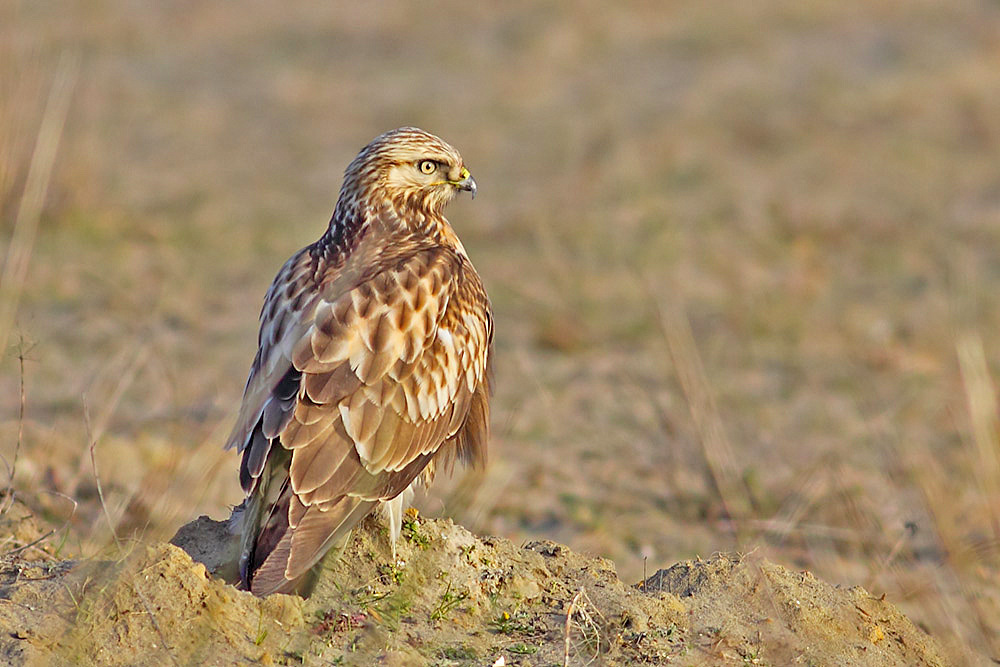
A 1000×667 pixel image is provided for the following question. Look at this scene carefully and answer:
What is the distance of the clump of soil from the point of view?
13.2 ft

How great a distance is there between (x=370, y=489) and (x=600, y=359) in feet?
18.5

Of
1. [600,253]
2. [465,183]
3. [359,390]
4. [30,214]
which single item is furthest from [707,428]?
[600,253]

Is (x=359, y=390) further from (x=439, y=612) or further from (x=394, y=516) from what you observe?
(x=439, y=612)

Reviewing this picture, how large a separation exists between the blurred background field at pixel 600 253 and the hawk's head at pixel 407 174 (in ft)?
3.71

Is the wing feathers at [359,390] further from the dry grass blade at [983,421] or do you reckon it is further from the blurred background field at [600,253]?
the dry grass blade at [983,421]

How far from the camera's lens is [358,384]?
466cm

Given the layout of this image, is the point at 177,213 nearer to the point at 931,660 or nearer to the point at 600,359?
the point at 600,359

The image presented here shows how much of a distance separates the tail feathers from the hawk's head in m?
1.52

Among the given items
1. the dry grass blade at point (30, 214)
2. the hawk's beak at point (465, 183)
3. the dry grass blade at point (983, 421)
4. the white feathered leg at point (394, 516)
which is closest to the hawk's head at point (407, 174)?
the hawk's beak at point (465, 183)

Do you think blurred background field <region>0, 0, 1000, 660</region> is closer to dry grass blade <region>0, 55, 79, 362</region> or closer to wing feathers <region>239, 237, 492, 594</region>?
dry grass blade <region>0, 55, 79, 362</region>

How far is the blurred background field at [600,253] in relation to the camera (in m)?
6.83

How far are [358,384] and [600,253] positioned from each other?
746 centimetres

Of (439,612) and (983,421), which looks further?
(983,421)

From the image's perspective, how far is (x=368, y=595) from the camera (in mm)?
4445
